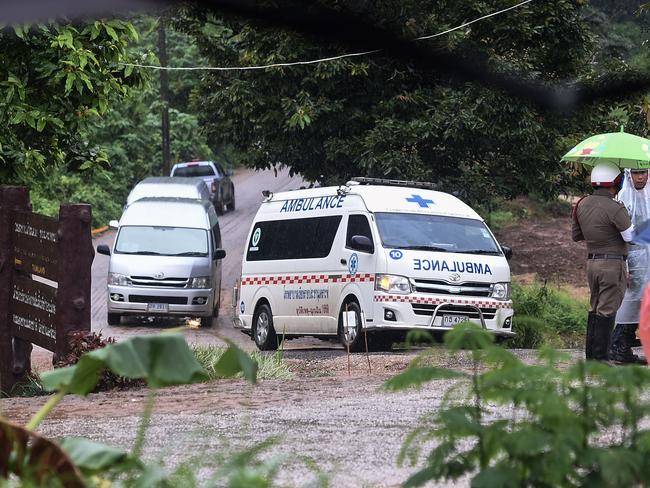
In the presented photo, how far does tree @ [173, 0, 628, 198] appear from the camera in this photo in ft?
68.5

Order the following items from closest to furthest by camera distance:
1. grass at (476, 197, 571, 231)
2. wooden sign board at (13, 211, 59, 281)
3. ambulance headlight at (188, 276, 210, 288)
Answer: wooden sign board at (13, 211, 59, 281) → ambulance headlight at (188, 276, 210, 288) → grass at (476, 197, 571, 231)

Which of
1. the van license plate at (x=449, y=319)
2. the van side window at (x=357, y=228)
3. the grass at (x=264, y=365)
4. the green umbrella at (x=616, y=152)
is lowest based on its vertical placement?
the grass at (x=264, y=365)

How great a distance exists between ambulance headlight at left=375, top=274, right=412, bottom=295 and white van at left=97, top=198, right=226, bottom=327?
816 cm

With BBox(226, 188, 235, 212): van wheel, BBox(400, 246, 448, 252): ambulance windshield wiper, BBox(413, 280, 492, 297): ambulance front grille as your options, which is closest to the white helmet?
BBox(413, 280, 492, 297): ambulance front grille

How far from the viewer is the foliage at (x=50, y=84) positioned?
452 inches

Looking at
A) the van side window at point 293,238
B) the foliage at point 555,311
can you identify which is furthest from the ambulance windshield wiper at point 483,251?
the foliage at point 555,311

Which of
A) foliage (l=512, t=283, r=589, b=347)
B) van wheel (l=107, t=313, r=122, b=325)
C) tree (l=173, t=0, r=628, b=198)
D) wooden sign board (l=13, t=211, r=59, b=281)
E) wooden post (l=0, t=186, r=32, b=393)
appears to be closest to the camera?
wooden sign board (l=13, t=211, r=59, b=281)

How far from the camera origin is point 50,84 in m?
11.7

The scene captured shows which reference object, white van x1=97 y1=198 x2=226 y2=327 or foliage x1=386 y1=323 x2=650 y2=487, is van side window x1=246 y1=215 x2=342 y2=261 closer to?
white van x1=97 y1=198 x2=226 y2=327

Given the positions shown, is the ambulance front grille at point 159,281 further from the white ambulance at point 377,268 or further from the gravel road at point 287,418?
the gravel road at point 287,418

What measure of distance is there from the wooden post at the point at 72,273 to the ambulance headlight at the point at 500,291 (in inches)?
219

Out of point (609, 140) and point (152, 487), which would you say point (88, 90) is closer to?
point (609, 140)

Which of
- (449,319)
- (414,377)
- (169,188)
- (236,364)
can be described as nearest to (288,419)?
(236,364)

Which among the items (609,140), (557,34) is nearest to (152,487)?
(609,140)
